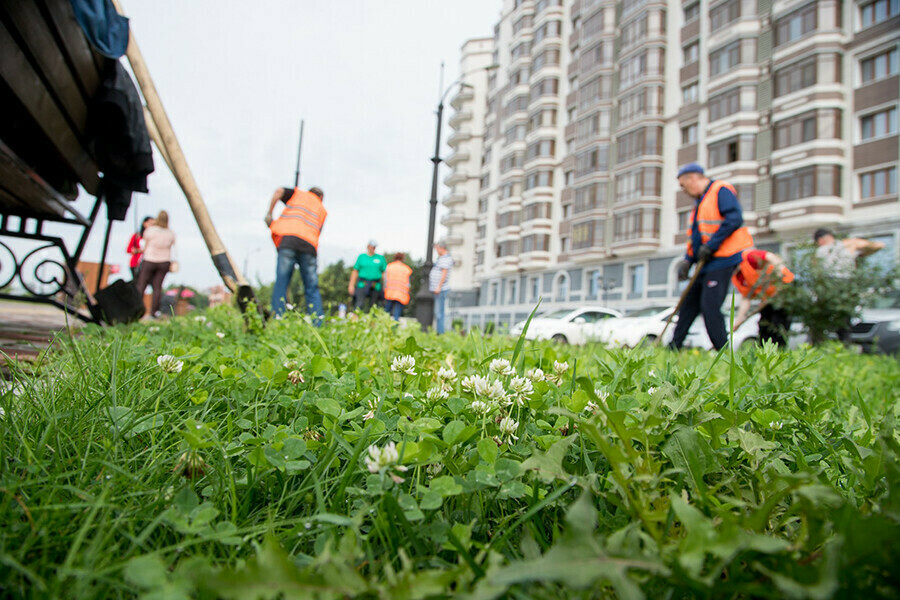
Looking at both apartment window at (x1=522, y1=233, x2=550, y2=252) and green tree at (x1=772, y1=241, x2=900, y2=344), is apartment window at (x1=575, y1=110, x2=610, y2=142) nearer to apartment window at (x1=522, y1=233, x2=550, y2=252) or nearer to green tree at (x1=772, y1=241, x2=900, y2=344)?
apartment window at (x1=522, y1=233, x2=550, y2=252)

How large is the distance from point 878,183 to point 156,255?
30.1 meters

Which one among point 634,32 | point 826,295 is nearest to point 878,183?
point 826,295

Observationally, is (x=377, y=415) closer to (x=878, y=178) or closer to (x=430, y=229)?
(x=430, y=229)

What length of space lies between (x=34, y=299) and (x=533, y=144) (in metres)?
47.7

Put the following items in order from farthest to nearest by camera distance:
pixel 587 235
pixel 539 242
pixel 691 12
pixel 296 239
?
pixel 539 242
pixel 587 235
pixel 691 12
pixel 296 239

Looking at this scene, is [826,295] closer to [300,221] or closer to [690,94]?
[300,221]

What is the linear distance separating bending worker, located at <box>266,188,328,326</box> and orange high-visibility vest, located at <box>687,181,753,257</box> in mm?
3990

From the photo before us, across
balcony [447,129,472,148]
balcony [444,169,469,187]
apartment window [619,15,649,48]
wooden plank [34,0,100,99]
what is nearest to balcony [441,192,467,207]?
balcony [444,169,469,187]

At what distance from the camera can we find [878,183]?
2405 centimetres

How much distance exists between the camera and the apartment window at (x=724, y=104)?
30000mm

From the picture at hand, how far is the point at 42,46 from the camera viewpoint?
2.62 meters

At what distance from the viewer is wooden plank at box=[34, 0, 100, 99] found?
2.69 meters

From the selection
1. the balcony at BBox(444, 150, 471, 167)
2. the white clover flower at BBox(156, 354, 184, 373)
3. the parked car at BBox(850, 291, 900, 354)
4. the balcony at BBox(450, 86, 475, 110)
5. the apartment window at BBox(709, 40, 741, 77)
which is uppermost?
the balcony at BBox(450, 86, 475, 110)

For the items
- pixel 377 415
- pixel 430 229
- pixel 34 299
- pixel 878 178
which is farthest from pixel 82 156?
pixel 878 178
